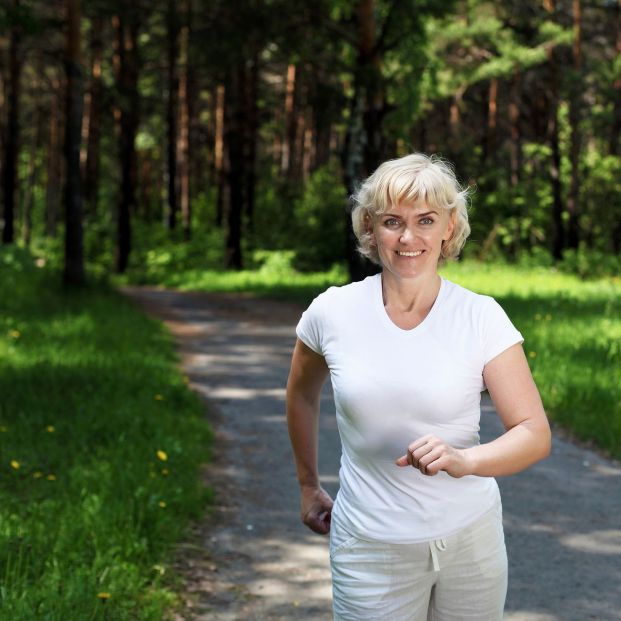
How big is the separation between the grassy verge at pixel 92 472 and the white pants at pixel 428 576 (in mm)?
1885

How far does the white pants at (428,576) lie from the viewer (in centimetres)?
259

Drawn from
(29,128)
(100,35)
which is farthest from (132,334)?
(29,128)

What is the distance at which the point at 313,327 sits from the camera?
2793 mm

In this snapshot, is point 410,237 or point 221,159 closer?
point 410,237

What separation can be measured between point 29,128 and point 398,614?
60.9 meters

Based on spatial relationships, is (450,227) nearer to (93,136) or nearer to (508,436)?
(508,436)

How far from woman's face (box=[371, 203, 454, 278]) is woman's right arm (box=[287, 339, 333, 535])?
448mm

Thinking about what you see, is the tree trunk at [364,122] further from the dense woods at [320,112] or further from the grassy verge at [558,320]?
the grassy verge at [558,320]

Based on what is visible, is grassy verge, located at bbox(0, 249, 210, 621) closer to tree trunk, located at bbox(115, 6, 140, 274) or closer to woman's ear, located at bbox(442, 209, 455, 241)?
woman's ear, located at bbox(442, 209, 455, 241)

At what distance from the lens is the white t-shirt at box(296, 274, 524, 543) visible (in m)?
2.51

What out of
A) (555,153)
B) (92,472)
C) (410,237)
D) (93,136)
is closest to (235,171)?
(555,153)

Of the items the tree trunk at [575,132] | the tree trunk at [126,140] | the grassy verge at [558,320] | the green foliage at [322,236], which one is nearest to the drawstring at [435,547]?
the grassy verge at [558,320]

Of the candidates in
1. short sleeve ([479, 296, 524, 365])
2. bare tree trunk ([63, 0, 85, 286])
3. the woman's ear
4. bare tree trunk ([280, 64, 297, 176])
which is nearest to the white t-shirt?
short sleeve ([479, 296, 524, 365])

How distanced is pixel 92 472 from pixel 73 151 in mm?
13899
